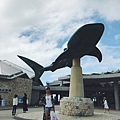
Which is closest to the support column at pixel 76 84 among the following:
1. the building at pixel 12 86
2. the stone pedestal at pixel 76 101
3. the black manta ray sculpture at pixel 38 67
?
the stone pedestal at pixel 76 101

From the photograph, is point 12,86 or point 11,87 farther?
point 12,86

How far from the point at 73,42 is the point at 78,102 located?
3.78 meters

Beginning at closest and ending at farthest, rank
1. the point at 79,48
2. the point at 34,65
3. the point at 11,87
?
the point at 79,48 < the point at 34,65 < the point at 11,87

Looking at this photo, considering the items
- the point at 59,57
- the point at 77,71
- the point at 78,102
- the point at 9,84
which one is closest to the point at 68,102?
the point at 78,102

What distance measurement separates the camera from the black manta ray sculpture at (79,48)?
11.3 meters

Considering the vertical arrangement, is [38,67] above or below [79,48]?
below

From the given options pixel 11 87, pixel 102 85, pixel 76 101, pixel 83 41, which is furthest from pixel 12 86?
pixel 83 41

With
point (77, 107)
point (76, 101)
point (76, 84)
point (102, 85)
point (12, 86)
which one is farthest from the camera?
point (102, 85)

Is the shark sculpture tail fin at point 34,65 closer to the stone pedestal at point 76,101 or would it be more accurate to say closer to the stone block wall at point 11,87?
the stone pedestal at point 76,101

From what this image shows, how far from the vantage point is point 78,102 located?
11750mm

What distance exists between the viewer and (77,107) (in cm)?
1165

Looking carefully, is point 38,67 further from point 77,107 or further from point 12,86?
point 12,86

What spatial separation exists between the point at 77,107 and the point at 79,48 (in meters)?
3.75

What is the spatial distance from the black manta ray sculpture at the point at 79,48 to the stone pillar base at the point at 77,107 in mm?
2882
